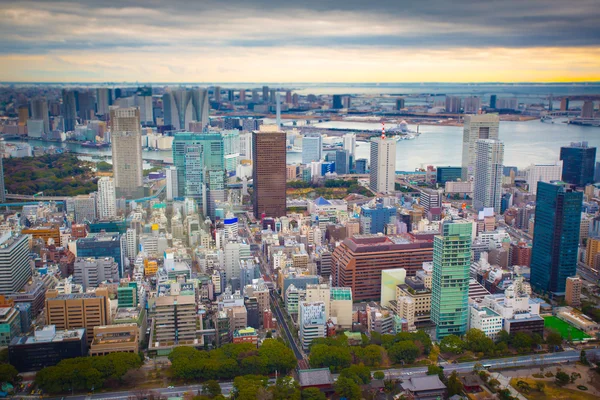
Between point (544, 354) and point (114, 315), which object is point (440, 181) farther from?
point (114, 315)

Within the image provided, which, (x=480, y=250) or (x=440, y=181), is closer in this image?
(x=480, y=250)

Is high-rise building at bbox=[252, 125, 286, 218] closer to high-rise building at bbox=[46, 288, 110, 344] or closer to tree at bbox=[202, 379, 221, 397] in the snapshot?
high-rise building at bbox=[46, 288, 110, 344]

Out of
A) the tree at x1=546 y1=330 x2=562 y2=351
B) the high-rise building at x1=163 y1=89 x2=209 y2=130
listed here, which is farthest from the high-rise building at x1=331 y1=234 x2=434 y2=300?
the high-rise building at x1=163 y1=89 x2=209 y2=130

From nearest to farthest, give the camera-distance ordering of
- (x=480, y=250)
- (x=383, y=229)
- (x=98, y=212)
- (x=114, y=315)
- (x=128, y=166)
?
(x=114, y=315) < (x=480, y=250) < (x=383, y=229) < (x=98, y=212) < (x=128, y=166)

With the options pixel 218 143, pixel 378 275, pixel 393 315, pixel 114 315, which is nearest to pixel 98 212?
pixel 218 143

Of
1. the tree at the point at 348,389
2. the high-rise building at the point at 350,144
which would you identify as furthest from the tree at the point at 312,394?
the high-rise building at the point at 350,144

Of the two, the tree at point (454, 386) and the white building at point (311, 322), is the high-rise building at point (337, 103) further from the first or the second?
the tree at point (454, 386)

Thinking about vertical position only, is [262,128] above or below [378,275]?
above
